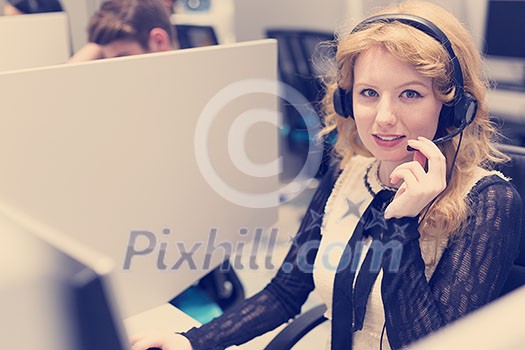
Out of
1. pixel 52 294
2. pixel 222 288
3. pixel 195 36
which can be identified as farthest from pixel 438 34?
pixel 195 36

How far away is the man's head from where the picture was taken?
1729 mm

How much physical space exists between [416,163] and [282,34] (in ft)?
7.99

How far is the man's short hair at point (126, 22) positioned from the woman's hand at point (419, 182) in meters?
1.02

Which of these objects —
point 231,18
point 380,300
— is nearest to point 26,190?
point 380,300

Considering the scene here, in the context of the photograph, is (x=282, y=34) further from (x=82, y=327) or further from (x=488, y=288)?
(x=82, y=327)

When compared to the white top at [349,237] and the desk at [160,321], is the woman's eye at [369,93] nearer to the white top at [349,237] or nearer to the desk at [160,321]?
the white top at [349,237]

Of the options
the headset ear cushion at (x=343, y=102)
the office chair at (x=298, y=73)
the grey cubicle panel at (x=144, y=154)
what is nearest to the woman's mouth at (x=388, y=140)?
the headset ear cushion at (x=343, y=102)

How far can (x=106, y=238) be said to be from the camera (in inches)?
43.3

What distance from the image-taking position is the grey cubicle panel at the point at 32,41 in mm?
1589

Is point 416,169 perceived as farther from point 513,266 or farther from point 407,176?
point 513,266

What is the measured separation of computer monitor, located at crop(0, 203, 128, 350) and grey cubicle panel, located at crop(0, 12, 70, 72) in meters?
1.45

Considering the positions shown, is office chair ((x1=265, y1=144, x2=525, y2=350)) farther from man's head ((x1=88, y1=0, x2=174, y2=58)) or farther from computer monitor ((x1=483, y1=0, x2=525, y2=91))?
computer monitor ((x1=483, y1=0, x2=525, y2=91))

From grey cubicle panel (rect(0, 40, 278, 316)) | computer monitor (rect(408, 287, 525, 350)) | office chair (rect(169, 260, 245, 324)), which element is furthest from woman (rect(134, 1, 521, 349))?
computer monitor (rect(408, 287, 525, 350))

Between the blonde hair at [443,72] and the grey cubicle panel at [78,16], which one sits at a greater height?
the blonde hair at [443,72]
